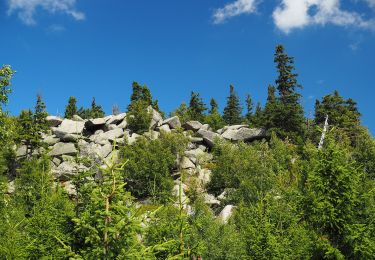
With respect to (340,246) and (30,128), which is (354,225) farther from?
(30,128)

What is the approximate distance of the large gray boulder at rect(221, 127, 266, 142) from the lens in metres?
75.2

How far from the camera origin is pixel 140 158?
199 feet

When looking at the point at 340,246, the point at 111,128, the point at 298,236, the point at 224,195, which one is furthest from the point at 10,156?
the point at 340,246

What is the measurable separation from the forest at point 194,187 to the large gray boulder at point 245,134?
44.5 inches

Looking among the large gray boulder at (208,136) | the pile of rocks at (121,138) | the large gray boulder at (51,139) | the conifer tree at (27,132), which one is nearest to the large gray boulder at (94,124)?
the pile of rocks at (121,138)

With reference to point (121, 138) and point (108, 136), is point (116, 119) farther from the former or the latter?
point (121, 138)

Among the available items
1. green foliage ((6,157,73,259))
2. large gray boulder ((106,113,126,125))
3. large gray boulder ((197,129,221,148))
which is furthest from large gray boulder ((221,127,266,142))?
green foliage ((6,157,73,259))

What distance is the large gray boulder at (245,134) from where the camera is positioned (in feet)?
247

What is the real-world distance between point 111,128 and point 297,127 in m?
34.5

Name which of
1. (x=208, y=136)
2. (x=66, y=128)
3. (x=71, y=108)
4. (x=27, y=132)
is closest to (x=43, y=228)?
(x=27, y=132)

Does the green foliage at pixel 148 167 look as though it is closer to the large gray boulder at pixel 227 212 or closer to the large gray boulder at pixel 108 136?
the large gray boulder at pixel 108 136

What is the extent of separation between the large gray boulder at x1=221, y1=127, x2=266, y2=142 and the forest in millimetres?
1131

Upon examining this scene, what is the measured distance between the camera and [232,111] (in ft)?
342

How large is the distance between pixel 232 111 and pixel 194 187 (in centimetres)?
5353
